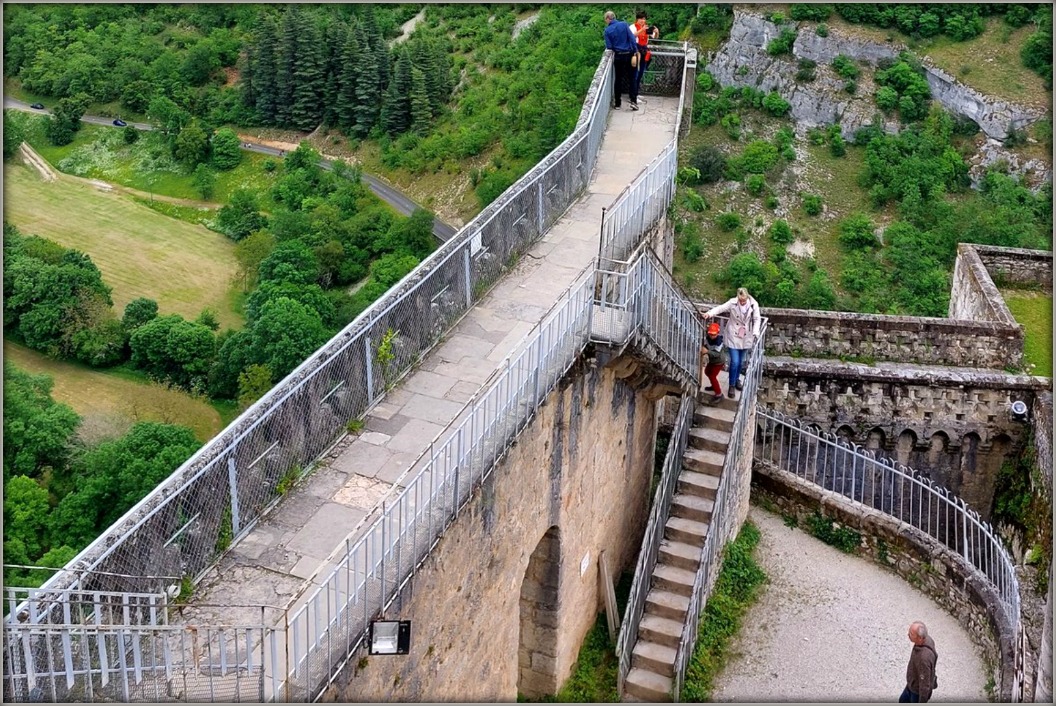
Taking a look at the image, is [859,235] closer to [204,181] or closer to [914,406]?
[914,406]

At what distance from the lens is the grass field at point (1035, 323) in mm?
22172

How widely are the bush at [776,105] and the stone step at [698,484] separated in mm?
30385

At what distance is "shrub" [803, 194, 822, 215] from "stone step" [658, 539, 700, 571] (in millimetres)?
27066

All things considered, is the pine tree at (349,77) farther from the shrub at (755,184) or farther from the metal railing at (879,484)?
the metal railing at (879,484)

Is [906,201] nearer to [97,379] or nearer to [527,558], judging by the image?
[527,558]

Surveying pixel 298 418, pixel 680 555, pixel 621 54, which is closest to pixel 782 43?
pixel 621 54

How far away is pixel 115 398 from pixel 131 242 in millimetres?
16562

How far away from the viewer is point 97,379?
5584 centimetres

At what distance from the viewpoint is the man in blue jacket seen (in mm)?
19688

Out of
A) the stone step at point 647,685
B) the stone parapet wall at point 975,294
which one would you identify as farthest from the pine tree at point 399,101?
the stone step at point 647,685

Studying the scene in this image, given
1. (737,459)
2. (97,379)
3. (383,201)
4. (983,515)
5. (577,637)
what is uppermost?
(737,459)

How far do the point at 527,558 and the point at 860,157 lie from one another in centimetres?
3321

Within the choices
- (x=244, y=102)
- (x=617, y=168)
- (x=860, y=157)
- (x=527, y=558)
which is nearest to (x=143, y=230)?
(x=244, y=102)

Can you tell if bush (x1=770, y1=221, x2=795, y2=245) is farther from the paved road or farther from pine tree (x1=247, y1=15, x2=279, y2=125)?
pine tree (x1=247, y1=15, x2=279, y2=125)
